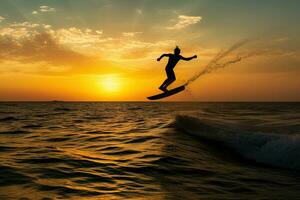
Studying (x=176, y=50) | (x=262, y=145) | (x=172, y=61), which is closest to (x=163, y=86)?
(x=172, y=61)

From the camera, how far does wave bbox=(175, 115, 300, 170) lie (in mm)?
12586

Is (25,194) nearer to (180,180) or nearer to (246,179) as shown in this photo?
(180,180)

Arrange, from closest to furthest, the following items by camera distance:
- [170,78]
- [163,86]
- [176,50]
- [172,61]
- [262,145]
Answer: [262,145]
[176,50]
[172,61]
[170,78]
[163,86]

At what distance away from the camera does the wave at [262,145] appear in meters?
12.6

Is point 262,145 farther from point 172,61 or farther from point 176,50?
point 176,50

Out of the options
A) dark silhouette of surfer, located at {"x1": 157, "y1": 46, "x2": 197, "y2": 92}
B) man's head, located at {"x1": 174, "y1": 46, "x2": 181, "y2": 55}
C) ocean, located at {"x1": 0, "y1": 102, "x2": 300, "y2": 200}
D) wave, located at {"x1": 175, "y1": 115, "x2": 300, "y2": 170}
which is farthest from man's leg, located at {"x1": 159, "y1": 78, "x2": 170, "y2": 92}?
ocean, located at {"x1": 0, "y1": 102, "x2": 300, "y2": 200}

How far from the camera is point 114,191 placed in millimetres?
8266

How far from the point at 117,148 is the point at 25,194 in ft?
24.5

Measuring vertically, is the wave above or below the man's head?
below

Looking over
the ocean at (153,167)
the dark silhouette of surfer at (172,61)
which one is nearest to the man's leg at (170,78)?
the dark silhouette of surfer at (172,61)

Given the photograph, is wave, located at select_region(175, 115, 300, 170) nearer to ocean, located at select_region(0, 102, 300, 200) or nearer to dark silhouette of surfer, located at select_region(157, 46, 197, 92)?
ocean, located at select_region(0, 102, 300, 200)

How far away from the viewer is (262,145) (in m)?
14.9

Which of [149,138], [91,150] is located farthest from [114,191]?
[149,138]

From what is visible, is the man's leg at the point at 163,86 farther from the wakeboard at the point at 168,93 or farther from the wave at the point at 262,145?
the wave at the point at 262,145
